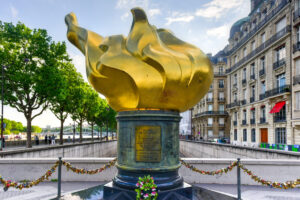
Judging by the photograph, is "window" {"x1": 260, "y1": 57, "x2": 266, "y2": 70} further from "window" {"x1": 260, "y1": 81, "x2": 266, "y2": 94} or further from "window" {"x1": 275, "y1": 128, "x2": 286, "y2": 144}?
"window" {"x1": 275, "y1": 128, "x2": 286, "y2": 144}

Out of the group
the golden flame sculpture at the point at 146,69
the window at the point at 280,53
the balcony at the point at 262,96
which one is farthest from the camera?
the balcony at the point at 262,96

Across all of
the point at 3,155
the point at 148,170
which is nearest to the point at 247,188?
the point at 148,170

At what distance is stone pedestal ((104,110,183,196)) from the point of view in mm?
5328

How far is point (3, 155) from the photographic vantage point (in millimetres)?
12016

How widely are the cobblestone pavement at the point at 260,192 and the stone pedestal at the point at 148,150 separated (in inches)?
122

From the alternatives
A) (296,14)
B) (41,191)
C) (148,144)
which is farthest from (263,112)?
(41,191)

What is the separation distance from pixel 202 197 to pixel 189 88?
9.13 feet

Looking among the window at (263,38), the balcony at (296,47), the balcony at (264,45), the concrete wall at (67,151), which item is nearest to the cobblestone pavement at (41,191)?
the concrete wall at (67,151)

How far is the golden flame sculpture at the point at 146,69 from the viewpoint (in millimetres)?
5160

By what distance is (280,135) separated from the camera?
26.7m

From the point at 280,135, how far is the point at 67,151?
23.8 m

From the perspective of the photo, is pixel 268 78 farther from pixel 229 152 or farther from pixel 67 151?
pixel 67 151

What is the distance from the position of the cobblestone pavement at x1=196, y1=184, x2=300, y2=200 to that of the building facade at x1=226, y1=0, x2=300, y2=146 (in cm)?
1845

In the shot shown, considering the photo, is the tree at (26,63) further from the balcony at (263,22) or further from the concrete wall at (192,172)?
the balcony at (263,22)
